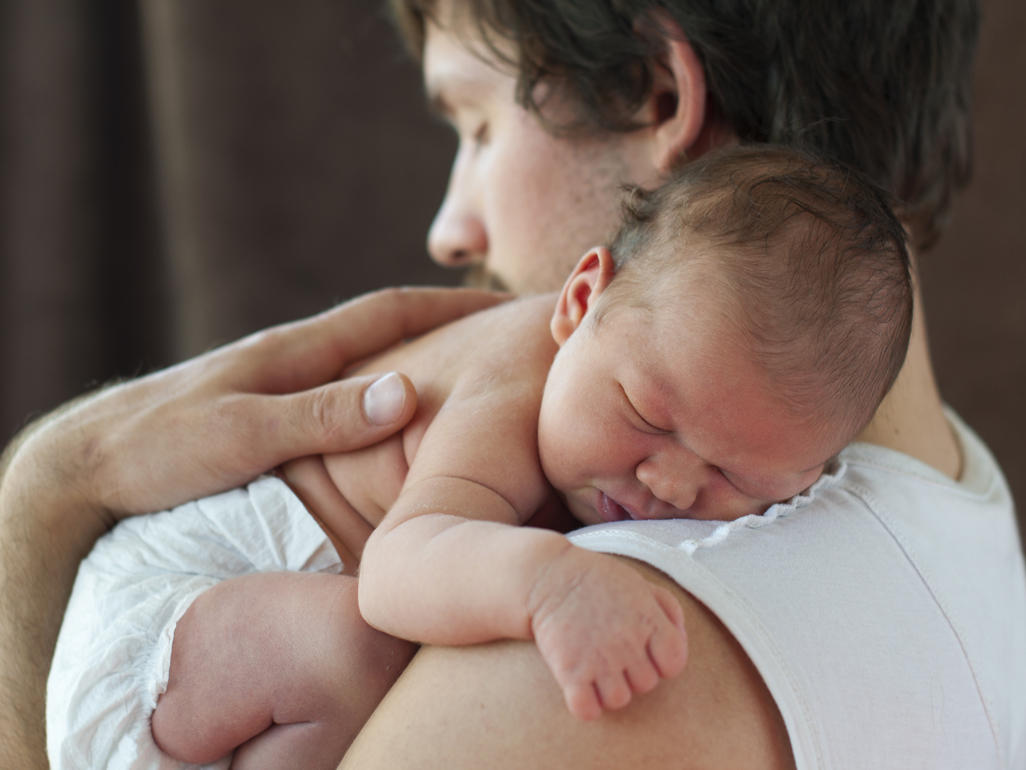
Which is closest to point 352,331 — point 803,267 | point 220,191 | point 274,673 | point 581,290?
point 581,290

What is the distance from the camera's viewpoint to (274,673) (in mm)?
831

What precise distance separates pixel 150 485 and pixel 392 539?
0.44 metres

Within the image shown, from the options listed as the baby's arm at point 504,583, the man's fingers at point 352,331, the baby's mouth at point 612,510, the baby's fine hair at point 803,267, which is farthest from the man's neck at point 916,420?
the man's fingers at point 352,331

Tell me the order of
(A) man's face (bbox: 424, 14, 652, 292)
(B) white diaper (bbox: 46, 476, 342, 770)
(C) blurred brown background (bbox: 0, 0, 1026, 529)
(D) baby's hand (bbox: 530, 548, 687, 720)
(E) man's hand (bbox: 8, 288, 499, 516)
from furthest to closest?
(C) blurred brown background (bbox: 0, 0, 1026, 529), (A) man's face (bbox: 424, 14, 652, 292), (E) man's hand (bbox: 8, 288, 499, 516), (B) white diaper (bbox: 46, 476, 342, 770), (D) baby's hand (bbox: 530, 548, 687, 720)

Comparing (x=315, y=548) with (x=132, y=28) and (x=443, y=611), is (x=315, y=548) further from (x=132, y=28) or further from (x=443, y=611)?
(x=132, y=28)

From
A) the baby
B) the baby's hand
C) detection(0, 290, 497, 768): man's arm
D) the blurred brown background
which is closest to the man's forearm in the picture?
detection(0, 290, 497, 768): man's arm

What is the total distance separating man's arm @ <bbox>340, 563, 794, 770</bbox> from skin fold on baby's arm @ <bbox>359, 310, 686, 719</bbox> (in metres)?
0.02

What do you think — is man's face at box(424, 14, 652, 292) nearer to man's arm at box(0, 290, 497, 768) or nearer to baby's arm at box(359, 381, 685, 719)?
man's arm at box(0, 290, 497, 768)

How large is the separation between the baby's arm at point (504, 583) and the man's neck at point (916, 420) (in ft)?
1.24

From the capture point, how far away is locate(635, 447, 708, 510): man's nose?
0.81 m

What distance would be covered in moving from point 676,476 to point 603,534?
4.3 inches

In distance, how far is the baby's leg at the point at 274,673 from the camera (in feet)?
2.64

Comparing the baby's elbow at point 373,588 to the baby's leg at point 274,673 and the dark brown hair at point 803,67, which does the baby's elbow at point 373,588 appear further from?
the dark brown hair at point 803,67

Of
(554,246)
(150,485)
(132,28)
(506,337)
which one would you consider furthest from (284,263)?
(506,337)
